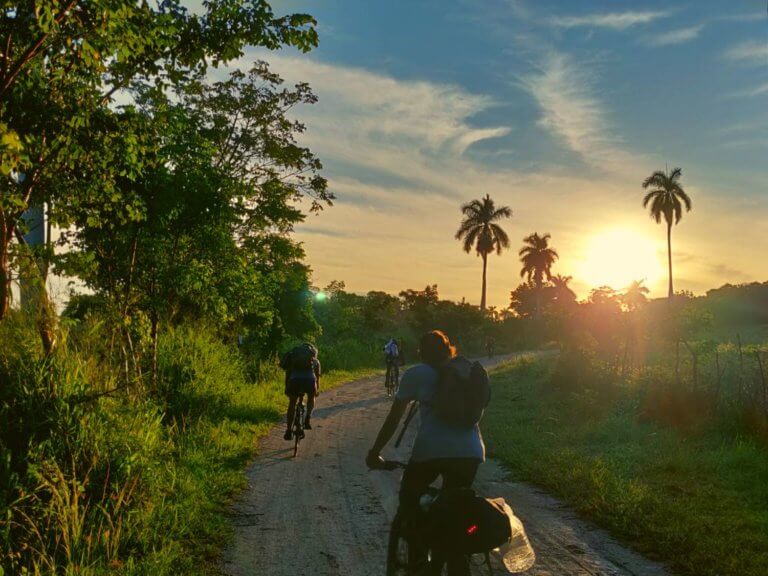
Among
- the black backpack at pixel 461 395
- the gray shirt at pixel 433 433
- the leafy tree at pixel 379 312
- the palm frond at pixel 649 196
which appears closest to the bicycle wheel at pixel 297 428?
the gray shirt at pixel 433 433

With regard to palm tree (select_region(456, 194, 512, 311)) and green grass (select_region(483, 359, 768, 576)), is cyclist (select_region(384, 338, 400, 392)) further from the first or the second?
palm tree (select_region(456, 194, 512, 311))

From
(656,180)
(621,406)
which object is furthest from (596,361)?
(656,180)

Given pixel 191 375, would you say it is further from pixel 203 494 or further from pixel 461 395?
pixel 461 395

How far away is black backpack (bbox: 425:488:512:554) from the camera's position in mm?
3873

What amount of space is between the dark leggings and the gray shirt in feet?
0.17

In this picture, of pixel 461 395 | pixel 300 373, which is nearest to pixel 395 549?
pixel 461 395

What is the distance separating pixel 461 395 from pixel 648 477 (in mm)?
6409

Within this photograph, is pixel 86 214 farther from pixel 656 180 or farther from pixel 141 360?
pixel 656 180

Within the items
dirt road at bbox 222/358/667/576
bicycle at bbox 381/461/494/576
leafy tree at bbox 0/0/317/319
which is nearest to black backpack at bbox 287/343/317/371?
dirt road at bbox 222/358/667/576

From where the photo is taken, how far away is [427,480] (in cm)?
441

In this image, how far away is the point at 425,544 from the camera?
4.29 meters

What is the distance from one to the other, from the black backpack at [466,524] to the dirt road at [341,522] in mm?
1447

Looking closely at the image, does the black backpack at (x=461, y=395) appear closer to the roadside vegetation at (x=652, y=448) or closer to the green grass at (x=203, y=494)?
the green grass at (x=203, y=494)

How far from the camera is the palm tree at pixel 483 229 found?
75438 millimetres
